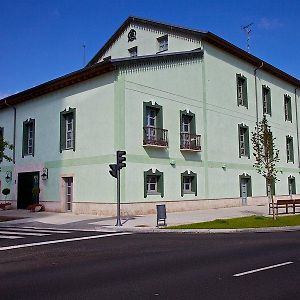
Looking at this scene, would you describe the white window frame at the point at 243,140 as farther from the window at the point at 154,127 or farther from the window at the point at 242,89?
the window at the point at 154,127

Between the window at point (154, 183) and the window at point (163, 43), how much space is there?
1166 centimetres

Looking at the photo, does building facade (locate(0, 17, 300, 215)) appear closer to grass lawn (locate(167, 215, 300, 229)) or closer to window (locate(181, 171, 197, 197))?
window (locate(181, 171, 197, 197))

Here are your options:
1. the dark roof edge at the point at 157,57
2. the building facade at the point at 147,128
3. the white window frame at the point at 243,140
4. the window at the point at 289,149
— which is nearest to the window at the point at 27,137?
the building facade at the point at 147,128

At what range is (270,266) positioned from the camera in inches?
304

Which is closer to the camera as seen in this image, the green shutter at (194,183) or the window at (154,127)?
the window at (154,127)

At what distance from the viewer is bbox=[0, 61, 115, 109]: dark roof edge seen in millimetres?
21266

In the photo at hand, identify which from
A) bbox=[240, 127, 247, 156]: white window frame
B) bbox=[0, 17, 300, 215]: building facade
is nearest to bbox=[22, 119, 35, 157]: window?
bbox=[0, 17, 300, 215]: building facade

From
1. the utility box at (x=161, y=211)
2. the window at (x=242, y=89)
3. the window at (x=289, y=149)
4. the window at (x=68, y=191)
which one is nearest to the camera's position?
the utility box at (x=161, y=211)

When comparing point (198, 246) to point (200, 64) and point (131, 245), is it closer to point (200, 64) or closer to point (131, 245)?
point (131, 245)

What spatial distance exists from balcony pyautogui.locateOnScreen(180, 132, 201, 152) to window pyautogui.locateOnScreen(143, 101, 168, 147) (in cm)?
148

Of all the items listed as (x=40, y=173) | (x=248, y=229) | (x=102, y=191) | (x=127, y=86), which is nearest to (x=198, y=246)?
(x=248, y=229)

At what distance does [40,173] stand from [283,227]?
15809 mm

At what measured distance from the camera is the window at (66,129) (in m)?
23.5

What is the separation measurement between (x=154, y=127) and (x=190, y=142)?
3220 mm
